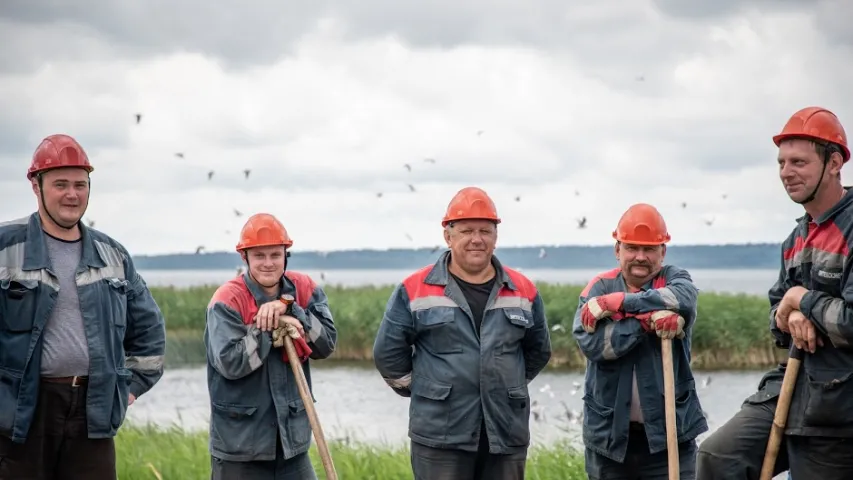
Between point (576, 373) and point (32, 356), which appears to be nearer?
point (32, 356)

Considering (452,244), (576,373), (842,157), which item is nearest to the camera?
(842,157)

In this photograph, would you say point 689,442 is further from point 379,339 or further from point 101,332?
point 101,332

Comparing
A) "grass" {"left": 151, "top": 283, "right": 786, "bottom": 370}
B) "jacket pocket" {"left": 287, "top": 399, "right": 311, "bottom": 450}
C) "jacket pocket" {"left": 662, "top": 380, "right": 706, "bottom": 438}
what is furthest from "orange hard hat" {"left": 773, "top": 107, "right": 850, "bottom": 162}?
"grass" {"left": 151, "top": 283, "right": 786, "bottom": 370}

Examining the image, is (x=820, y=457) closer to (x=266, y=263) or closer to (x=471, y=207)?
(x=471, y=207)

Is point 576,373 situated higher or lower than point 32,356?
lower

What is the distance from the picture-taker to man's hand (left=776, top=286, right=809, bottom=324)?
471cm

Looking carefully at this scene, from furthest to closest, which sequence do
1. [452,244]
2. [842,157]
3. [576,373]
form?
[576,373]
[452,244]
[842,157]

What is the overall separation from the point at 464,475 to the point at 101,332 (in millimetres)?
2034

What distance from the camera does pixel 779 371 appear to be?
16.8 ft

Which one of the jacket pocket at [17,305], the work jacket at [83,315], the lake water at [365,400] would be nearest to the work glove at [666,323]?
the work jacket at [83,315]

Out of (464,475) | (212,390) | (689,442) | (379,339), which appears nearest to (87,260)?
(212,390)

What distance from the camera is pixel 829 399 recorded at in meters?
4.65

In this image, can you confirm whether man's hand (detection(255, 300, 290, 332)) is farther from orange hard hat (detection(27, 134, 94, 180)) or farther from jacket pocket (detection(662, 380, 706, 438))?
jacket pocket (detection(662, 380, 706, 438))

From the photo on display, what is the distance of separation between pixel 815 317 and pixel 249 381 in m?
2.87
